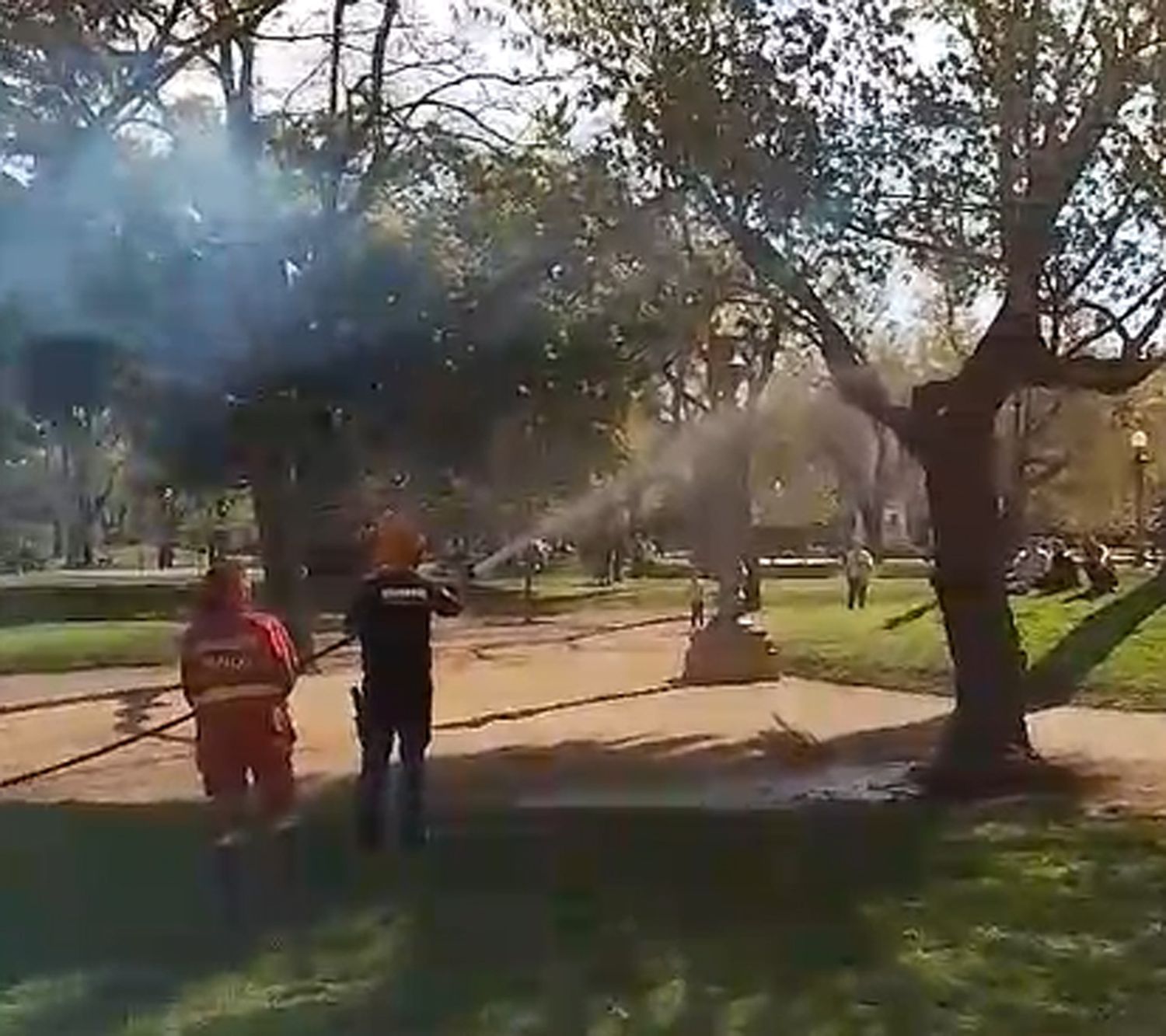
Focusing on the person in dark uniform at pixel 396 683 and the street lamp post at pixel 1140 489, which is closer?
the person in dark uniform at pixel 396 683

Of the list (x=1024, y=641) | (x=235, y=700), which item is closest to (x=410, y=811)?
(x=235, y=700)

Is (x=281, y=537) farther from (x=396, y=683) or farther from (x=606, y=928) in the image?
(x=606, y=928)

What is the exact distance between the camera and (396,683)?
8.75 metres

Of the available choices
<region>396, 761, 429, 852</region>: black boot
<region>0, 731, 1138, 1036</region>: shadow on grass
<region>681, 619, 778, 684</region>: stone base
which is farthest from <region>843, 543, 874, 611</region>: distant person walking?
<region>396, 761, 429, 852</region>: black boot

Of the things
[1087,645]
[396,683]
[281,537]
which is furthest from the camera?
[1087,645]

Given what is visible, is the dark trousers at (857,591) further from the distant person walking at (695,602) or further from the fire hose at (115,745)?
the fire hose at (115,745)

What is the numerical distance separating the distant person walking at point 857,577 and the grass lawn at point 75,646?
8.56 m

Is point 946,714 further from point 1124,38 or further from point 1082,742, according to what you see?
point 1124,38

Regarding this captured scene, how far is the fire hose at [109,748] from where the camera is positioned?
41.1 feet

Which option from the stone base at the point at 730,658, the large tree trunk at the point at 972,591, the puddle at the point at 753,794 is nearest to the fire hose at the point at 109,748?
the puddle at the point at 753,794

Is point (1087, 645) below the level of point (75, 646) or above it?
below

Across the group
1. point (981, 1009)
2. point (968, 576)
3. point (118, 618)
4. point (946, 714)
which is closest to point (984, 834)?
point (968, 576)

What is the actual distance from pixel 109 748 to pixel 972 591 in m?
5.84

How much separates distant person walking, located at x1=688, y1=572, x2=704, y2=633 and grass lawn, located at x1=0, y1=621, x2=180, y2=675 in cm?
517
